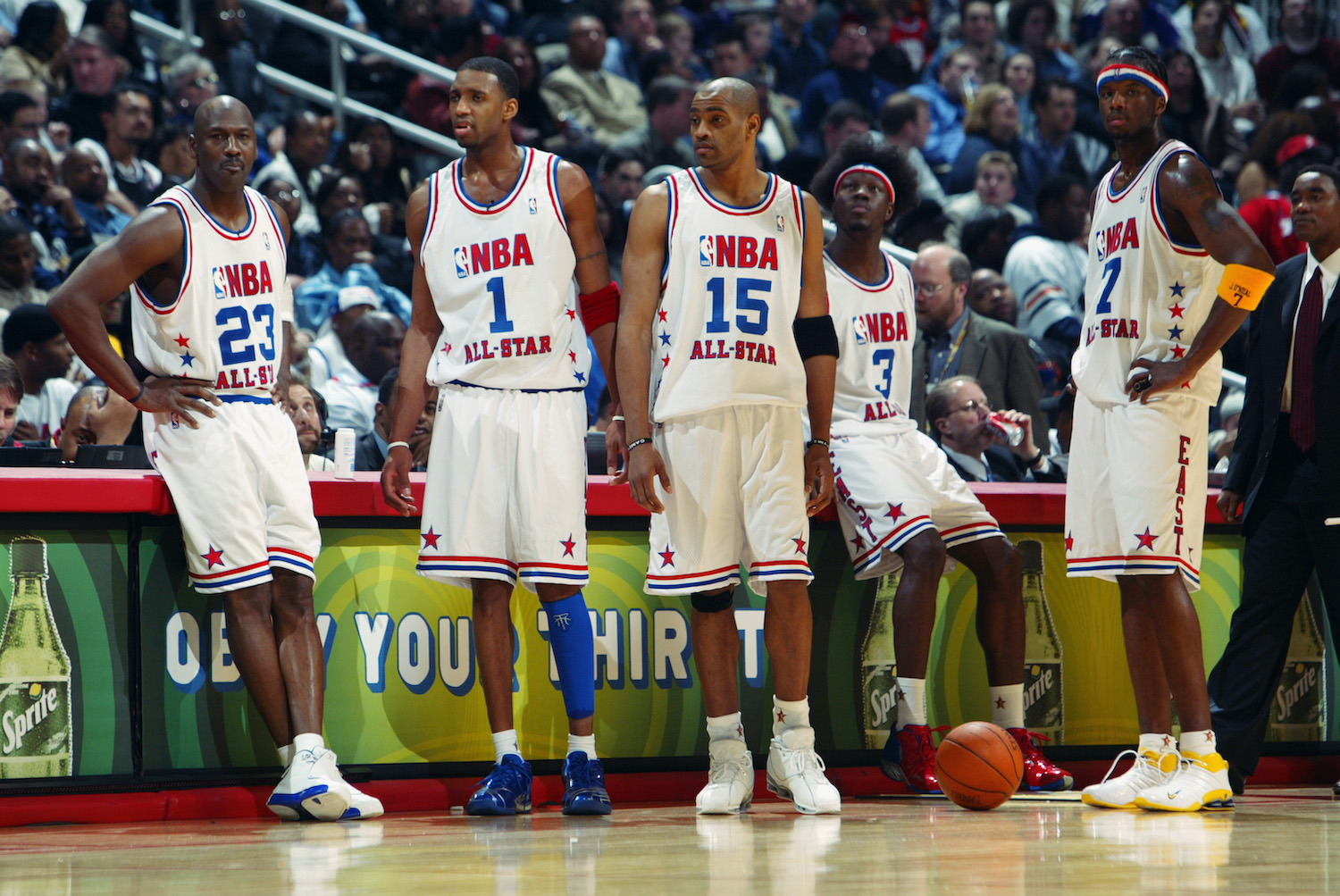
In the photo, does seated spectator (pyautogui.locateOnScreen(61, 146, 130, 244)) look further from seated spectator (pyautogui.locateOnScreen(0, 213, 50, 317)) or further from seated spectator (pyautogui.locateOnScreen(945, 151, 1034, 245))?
seated spectator (pyautogui.locateOnScreen(945, 151, 1034, 245))

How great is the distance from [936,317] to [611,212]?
10.5 ft

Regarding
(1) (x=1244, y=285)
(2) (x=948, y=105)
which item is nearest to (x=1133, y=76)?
(1) (x=1244, y=285)

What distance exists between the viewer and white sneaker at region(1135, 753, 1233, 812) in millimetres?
4840

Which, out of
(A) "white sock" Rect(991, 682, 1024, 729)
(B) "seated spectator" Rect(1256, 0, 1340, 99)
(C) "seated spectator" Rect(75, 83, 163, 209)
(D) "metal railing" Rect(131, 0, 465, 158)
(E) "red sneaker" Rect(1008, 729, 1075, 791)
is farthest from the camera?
(B) "seated spectator" Rect(1256, 0, 1340, 99)

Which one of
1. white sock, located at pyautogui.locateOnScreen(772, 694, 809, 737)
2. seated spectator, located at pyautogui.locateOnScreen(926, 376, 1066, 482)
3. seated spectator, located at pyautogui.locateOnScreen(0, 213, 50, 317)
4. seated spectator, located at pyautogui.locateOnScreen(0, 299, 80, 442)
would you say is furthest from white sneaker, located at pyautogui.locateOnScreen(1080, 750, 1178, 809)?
seated spectator, located at pyautogui.locateOnScreen(0, 213, 50, 317)

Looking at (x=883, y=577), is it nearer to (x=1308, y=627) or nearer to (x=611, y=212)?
(x=1308, y=627)

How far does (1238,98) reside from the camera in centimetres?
1431

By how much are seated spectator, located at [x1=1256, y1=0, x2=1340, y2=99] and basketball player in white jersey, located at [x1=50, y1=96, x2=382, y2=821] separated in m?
10.9

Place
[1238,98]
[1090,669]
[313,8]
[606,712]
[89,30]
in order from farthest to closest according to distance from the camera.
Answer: [1238,98], [313,8], [89,30], [1090,669], [606,712]

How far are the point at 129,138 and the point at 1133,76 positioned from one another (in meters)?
7.14

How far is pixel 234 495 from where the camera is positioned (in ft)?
16.6

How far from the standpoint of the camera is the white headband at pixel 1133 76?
5047 mm

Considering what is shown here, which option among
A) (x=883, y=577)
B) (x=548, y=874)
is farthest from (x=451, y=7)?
(x=548, y=874)

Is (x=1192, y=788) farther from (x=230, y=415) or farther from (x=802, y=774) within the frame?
(x=230, y=415)
